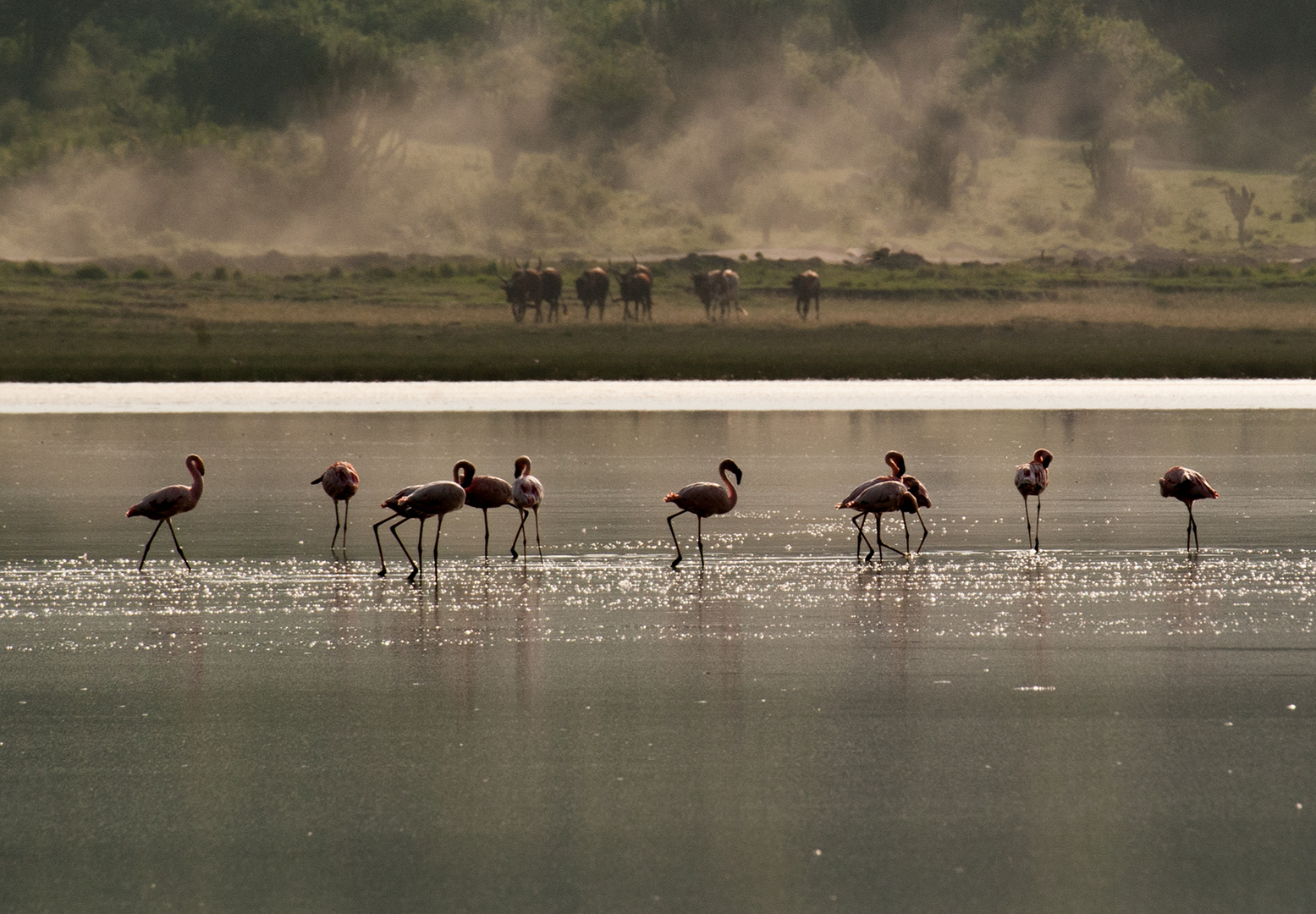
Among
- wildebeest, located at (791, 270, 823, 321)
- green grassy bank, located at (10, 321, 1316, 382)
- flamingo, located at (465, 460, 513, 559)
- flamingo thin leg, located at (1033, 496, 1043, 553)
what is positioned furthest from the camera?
wildebeest, located at (791, 270, 823, 321)

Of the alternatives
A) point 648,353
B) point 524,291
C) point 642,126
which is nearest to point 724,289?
point 524,291

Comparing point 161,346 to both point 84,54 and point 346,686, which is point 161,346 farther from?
point 84,54

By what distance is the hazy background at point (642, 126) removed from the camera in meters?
→ 103

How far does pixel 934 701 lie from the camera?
8.41m

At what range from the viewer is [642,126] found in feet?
379

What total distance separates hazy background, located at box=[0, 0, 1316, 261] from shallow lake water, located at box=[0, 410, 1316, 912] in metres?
85.8

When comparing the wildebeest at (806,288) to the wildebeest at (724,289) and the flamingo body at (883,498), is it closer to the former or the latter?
the wildebeest at (724,289)

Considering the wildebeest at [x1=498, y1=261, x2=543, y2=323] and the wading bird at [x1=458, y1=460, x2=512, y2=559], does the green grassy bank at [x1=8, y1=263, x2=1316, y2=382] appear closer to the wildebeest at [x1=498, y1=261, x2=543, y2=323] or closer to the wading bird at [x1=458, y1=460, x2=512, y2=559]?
the wildebeest at [x1=498, y1=261, x2=543, y2=323]

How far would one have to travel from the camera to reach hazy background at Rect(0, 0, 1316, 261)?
10275 cm

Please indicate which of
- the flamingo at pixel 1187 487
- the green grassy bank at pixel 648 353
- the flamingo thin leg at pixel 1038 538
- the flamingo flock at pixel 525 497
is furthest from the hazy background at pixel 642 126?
the flamingo at pixel 1187 487

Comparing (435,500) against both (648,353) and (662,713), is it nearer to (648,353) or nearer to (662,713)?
(662,713)

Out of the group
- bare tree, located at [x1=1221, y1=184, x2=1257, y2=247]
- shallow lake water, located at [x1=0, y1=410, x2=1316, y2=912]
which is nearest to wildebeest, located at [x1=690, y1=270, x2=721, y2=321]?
bare tree, located at [x1=1221, y1=184, x2=1257, y2=247]

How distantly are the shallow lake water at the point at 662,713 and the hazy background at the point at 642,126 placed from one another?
85818 mm

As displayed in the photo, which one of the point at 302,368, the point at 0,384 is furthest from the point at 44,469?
the point at 302,368
